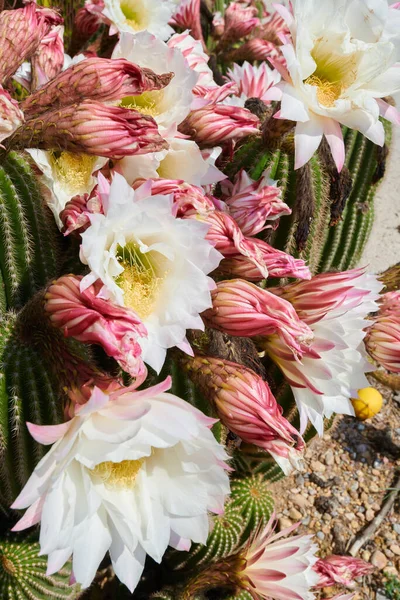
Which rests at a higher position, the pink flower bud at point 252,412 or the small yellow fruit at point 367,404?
the pink flower bud at point 252,412

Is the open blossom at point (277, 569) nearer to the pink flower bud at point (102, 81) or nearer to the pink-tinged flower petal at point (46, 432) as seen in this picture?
the pink-tinged flower petal at point (46, 432)

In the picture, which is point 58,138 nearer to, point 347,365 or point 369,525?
point 347,365

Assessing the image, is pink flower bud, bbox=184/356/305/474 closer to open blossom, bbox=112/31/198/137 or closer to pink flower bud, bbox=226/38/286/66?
open blossom, bbox=112/31/198/137

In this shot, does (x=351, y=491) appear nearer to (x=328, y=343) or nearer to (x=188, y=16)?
(x=328, y=343)

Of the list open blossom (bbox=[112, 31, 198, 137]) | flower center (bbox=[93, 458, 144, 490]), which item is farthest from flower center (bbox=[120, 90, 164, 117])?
flower center (bbox=[93, 458, 144, 490])

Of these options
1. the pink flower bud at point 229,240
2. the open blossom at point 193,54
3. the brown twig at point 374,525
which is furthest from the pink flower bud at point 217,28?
the brown twig at point 374,525

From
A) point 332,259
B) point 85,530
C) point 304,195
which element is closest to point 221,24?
point 332,259
